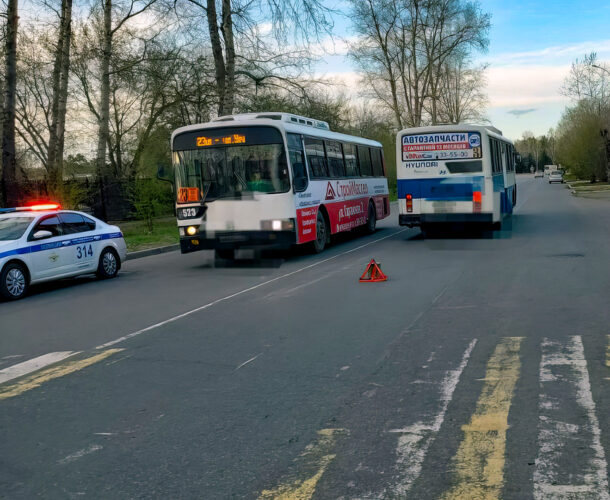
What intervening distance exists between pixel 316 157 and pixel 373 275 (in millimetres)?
6449

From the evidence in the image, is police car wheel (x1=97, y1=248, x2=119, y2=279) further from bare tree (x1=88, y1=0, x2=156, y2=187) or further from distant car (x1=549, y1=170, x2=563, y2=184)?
distant car (x1=549, y1=170, x2=563, y2=184)

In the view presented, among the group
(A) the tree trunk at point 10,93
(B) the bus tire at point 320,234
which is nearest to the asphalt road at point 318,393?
(B) the bus tire at point 320,234

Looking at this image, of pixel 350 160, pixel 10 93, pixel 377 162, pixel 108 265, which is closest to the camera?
pixel 108 265

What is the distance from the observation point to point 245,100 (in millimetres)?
30172

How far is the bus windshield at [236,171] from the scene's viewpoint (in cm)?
1559

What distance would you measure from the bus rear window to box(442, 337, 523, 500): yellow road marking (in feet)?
44.0

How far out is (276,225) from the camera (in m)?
15.5

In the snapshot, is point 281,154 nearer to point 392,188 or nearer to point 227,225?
point 227,225

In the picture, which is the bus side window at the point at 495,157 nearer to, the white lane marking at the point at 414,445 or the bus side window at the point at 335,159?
the bus side window at the point at 335,159

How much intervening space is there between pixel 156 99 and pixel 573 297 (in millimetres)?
26363

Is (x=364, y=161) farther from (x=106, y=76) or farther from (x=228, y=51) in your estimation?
(x=106, y=76)

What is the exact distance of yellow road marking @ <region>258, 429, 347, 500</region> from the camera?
3.64 metres

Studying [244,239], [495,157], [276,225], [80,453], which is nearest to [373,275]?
[276,225]

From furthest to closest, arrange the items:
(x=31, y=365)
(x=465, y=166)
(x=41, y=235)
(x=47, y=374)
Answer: (x=465, y=166), (x=41, y=235), (x=31, y=365), (x=47, y=374)
